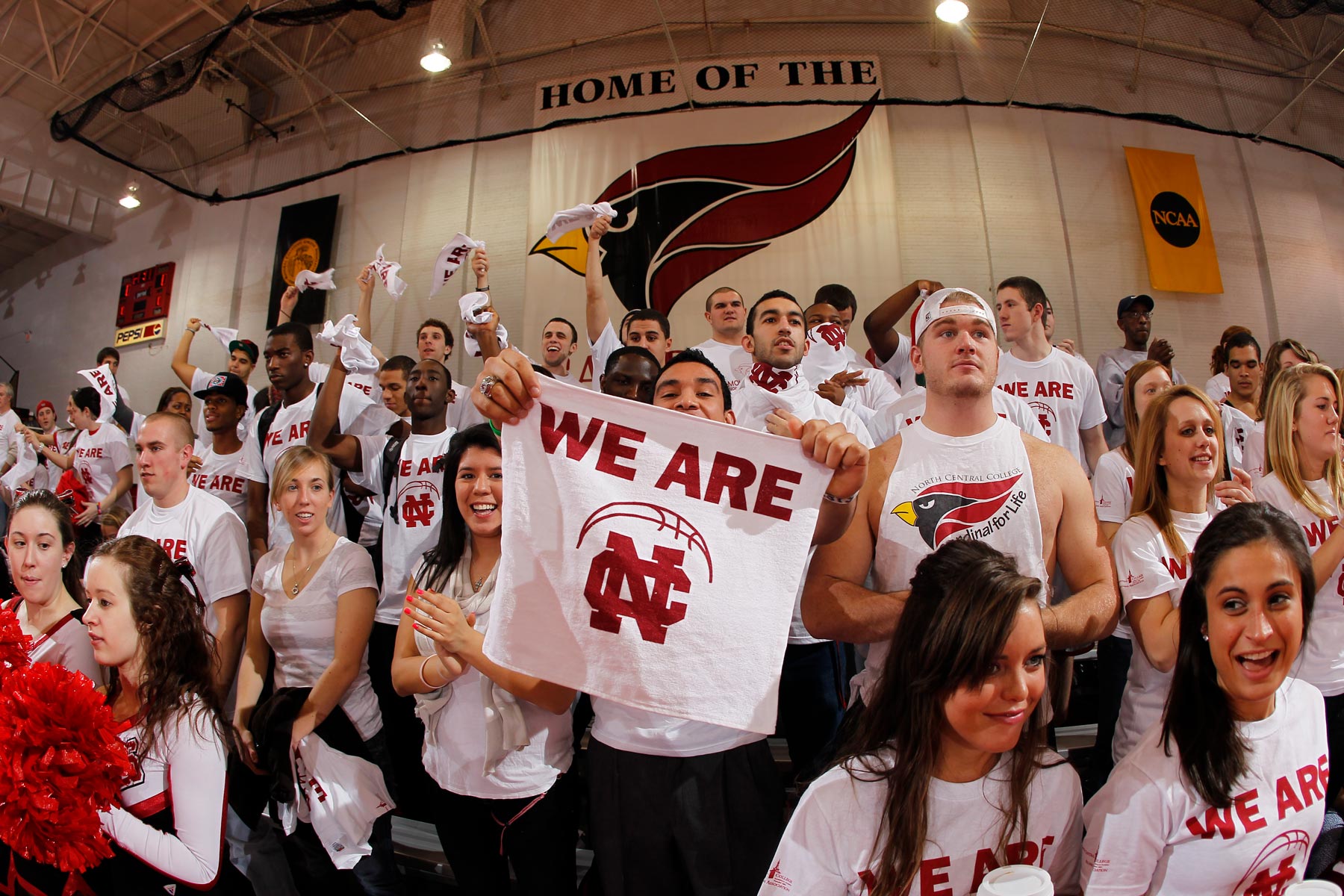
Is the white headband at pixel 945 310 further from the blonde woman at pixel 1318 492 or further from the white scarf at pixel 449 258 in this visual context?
the white scarf at pixel 449 258

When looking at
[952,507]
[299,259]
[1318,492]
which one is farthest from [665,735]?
[299,259]

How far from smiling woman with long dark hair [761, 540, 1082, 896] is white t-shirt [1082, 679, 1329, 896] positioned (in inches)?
3.4

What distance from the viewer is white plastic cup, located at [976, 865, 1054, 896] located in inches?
48.8

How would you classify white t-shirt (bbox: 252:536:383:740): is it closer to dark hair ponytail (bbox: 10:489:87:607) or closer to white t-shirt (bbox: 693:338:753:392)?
dark hair ponytail (bbox: 10:489:87:607)

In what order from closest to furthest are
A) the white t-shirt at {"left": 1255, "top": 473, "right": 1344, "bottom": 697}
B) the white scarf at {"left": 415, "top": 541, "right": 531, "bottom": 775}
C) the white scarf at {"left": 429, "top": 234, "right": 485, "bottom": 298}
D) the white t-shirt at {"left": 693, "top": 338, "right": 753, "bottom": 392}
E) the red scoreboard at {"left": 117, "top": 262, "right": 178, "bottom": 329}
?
the white scarf at {"left": 415, "top": 541, "right": 531, "bottom": 775} → the white t-shirt at {"left": 1255, "top": 473, "right": 1344, "bottom": 697} → the white t-shirt at {"left": 693, "top": 338, "right": 753, "bottom": 392} → the white scarf at {"left": 429, "top": 234, "right": 485, "bottom": 298} → the red scoreboard at {"left": 117, "top": 262, "right": 178, "bottom": 329}

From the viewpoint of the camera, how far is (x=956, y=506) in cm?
205

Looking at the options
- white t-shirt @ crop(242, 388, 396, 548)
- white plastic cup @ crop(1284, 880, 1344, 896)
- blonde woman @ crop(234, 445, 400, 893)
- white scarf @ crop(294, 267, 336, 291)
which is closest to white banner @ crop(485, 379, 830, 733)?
white plastic cup @ crop(1284, 880, 1344, 896)

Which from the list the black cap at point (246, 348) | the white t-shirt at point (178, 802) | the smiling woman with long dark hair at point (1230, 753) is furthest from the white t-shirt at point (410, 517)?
the black cap at point (246, 348)

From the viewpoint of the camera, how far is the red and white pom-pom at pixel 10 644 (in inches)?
83.2

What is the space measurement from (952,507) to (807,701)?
1.00 m

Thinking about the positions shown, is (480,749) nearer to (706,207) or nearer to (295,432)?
(295,432)

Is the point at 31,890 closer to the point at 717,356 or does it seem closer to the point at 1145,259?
the point at 717,356

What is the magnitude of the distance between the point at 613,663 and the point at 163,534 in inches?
95.3

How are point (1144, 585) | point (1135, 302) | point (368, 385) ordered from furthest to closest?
point (1135, 302), point (368, 385), point (1144, 585)
